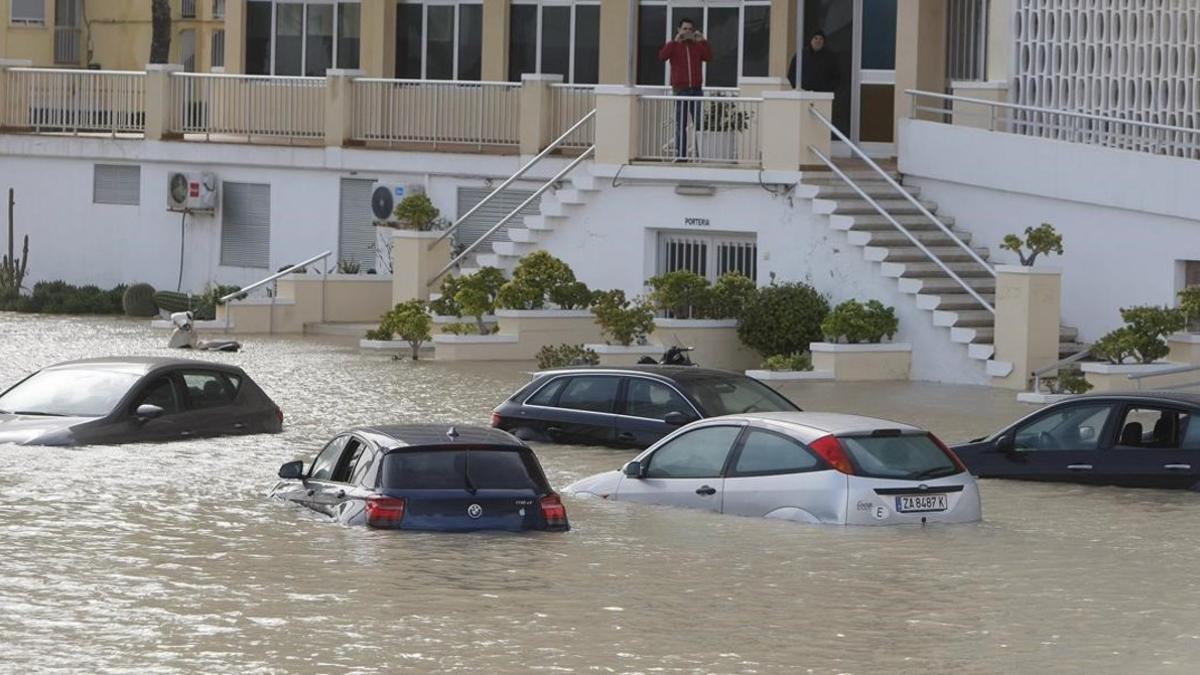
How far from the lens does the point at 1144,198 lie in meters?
32.7

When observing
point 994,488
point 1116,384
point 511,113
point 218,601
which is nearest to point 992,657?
point 218,601

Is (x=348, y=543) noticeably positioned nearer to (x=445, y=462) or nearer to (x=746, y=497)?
(x=445, y=462)

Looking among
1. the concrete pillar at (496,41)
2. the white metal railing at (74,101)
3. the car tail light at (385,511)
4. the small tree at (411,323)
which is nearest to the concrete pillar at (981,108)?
the small tree at (411,323)

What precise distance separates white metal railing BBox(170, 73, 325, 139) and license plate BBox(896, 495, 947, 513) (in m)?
25.7

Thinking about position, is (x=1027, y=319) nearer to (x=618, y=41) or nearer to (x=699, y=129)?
(x=699, y=129)

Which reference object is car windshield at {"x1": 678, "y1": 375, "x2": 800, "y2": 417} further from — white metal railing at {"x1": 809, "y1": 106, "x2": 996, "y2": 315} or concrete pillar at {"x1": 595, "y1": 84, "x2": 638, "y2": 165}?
concrete pillar at {"x1": 595, "y1": 84, "x2": 638, "y2": 165}

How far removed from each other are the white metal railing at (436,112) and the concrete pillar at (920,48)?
662cm

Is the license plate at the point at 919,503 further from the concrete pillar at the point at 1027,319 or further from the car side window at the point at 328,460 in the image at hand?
the concrete pillar at the point at 1027,319

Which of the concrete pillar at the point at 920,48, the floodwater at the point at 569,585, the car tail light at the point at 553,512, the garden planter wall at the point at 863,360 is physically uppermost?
the concrete pillar at the point at 920,48

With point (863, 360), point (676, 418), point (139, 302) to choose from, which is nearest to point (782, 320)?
point (863, 360)

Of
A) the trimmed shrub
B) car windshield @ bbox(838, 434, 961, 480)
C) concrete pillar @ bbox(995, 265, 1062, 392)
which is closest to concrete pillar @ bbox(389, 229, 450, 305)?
the trimmed shrub

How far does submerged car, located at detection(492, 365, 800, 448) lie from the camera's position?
2434cm

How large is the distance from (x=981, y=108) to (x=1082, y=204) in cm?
416

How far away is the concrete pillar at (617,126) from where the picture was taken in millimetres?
36969
